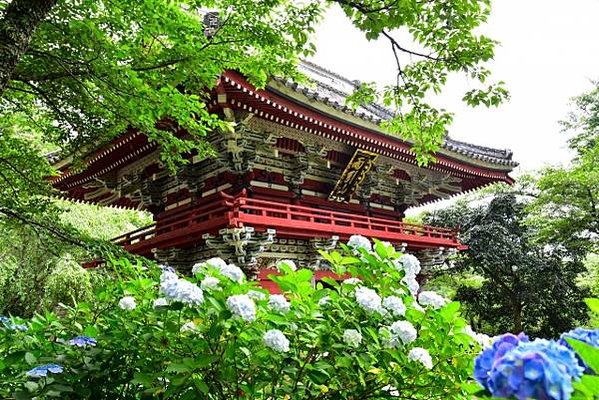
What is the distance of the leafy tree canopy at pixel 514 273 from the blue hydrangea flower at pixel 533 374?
1354cm

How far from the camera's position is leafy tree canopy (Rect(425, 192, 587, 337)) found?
45.4 feet

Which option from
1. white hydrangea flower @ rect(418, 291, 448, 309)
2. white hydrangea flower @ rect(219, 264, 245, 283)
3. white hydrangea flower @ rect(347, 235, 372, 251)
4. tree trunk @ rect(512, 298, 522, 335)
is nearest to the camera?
white hydrangea flower @ rect(219, 264, 245, 283)

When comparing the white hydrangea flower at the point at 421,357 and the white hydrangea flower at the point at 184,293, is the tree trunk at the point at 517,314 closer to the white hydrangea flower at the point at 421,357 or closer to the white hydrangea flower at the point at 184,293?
the white hydrangea flower at the point at 421,357

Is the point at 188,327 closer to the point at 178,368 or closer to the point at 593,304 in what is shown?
the point at 178,368

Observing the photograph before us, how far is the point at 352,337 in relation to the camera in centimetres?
178

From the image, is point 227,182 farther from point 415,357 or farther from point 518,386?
point 518,386

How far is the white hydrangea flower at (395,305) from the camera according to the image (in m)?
1.91

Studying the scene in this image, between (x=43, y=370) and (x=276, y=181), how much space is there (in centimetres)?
680

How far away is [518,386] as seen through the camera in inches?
27.0

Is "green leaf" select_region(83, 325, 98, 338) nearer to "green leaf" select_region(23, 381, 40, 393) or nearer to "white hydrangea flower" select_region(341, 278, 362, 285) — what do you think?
"green leaf" select_region(23, 381, 40, 393)

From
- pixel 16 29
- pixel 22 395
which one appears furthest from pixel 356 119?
pixel 22 395

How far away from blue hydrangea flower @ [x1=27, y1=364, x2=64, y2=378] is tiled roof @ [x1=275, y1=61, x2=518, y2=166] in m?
4.96

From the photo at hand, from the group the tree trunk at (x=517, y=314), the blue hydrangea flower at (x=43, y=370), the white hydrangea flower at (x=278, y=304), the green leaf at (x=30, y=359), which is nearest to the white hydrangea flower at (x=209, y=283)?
the white hydrangea flower at (x=278, y=304)

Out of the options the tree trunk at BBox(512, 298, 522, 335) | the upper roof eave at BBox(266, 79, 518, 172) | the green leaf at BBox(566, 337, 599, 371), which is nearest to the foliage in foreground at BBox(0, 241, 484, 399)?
the green leaf at BBox(566, 337, 599, 371)
